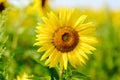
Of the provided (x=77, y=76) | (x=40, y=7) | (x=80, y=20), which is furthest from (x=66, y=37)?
(x=40, y=7)

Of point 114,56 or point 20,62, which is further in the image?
point 114,56

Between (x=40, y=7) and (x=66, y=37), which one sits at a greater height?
(x=40, y=7)

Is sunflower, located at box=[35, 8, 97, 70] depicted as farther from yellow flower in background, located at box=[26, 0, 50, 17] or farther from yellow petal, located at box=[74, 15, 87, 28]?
yellow flower in background, located at box=[26, 0, 50, 17]

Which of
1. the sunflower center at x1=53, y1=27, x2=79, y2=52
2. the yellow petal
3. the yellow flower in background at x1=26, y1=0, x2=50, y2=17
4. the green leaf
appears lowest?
the green leaf

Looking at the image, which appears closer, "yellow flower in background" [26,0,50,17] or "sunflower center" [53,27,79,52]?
"sunflower center" [53,27,79,52]

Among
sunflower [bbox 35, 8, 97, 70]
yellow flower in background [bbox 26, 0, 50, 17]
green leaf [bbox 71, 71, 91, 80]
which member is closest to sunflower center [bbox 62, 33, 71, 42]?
sunflower [bbox 35, 8, 97, 70]

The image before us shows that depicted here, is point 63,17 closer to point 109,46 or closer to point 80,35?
point 80,35

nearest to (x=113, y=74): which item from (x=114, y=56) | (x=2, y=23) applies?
(x=114, y=56)

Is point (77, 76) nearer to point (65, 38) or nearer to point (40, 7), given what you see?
point (65, 38)
